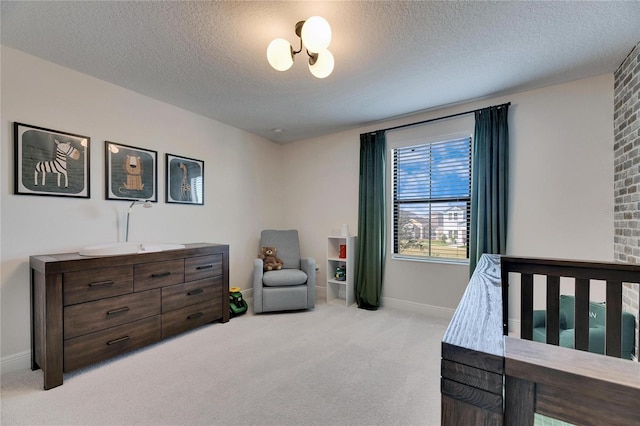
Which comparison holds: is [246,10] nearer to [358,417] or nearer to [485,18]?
[485,18]

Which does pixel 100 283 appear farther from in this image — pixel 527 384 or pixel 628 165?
pixel 628 165

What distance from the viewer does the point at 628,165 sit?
2238 millimetres

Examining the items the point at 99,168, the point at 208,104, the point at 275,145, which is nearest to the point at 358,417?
the point at 99,168

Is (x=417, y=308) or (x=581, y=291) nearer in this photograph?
(x=581, y=291)

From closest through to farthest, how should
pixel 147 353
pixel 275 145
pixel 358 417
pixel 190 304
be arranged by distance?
1. pixel 358 417
2. pixel 147 353
3. pixel 190 304
4. pixel 275 145

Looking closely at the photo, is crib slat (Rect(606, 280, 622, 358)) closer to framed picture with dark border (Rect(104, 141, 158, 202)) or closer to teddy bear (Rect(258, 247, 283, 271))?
teddy bear (Rect(258, 247, 283, 271))

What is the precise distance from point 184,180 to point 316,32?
2.49 m

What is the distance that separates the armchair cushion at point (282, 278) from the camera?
138 inches

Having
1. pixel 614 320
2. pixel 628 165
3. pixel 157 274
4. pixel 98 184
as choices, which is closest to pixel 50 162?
pixel 98 184

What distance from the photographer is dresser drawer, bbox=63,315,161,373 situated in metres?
2.09

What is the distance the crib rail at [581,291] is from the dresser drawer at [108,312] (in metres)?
2.73

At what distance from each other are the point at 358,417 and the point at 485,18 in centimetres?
263

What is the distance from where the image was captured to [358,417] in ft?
5.52

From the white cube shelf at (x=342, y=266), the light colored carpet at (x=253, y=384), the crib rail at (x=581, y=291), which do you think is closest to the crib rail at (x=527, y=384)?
the crib rail at (x=581, y=291)
